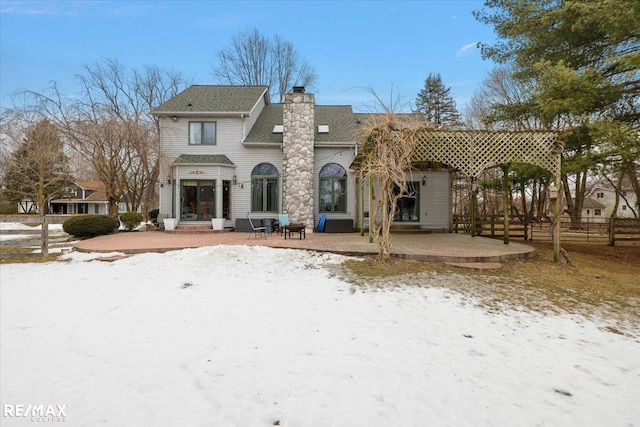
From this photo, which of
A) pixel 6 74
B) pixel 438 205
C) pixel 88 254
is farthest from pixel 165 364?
pixel 6 74

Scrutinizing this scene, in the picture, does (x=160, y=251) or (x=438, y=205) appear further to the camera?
(x=438, y=205)

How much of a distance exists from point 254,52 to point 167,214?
798 inches

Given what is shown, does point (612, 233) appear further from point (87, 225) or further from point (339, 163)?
point (87, 225)

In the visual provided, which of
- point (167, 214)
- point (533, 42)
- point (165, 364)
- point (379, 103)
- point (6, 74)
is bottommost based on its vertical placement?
point (165, 364)

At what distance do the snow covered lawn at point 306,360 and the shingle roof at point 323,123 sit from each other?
10.5 m

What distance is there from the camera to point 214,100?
51.7ft

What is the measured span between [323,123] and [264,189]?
4.76 m

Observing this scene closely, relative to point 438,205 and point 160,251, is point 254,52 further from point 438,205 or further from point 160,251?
point 160,251

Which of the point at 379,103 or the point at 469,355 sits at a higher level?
the point at 379,103

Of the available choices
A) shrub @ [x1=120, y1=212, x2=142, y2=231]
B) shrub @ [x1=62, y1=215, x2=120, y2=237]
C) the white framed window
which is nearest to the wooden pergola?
the white framed window

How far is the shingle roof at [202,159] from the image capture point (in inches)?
563

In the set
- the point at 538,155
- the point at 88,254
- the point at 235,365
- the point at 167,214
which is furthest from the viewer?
the point at 167,214

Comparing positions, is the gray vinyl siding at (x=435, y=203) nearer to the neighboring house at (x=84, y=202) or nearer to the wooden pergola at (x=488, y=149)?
the wooden pergola at (x=488, y=149)

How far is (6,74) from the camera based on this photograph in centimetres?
1755
